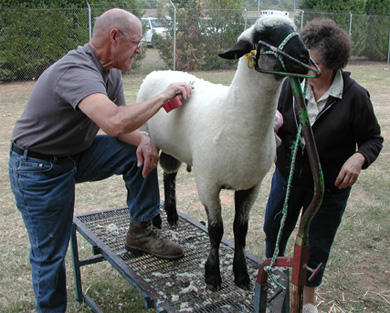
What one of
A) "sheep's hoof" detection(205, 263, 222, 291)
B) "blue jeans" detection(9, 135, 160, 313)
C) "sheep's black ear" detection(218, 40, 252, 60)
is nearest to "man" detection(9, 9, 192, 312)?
"blue jeans" detection(9, 135, 160, 313)

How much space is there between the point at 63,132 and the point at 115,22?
2.53 feet

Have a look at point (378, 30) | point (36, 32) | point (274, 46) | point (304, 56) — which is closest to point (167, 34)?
point (36, 32)

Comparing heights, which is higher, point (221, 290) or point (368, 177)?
point (221, 290)

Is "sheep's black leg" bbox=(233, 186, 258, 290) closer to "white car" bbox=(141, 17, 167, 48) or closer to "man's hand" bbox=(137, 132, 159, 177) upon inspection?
"man's hand" bbox=(137, 132, 159, 177)

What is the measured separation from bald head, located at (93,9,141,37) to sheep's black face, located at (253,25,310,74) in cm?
85

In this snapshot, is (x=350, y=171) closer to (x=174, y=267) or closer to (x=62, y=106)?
(x=174, y=267)

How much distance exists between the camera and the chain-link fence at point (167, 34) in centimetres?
1362

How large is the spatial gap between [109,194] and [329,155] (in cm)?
352

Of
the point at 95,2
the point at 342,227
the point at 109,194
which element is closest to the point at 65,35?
the point at 95,2

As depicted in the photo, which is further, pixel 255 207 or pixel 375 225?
pixel 255 207

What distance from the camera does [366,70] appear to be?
1883 centimetres

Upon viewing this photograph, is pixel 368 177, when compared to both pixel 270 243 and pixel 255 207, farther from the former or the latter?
pixel 270 243

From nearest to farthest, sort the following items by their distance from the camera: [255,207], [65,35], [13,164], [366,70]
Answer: [13,164] < [255,207] < [65,35] < [366,70]

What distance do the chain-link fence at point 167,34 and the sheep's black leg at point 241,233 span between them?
1198cm
